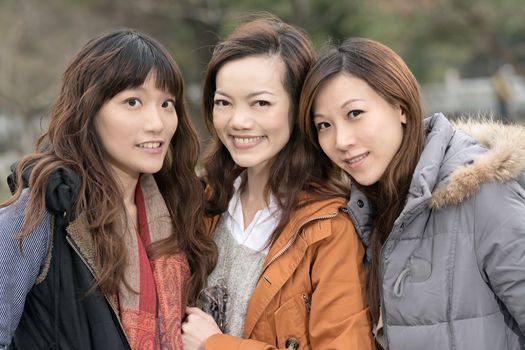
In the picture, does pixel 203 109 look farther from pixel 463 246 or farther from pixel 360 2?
pixel 360 2

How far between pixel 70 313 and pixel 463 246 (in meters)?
1.32

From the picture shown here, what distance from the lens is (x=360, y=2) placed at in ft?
38.6

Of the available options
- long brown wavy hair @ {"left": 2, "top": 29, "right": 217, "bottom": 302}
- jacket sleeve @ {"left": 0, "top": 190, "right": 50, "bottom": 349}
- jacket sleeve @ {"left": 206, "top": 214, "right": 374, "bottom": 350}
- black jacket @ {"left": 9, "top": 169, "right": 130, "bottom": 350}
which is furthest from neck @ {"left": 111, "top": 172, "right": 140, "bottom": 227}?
jacket sleeve @ {"left": 206, "top": 214, "right": 374, "bottom": 350}

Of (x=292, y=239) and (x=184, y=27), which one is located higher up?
(x=184, y=27)

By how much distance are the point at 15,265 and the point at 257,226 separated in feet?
3.26

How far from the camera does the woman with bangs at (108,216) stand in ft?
6.97

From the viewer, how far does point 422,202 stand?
83.7 inches

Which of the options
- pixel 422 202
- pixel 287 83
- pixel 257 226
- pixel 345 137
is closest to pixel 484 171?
pixel 422 202

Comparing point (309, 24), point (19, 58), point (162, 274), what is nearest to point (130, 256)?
point (162, 274)

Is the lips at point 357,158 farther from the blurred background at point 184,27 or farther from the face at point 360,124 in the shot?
the blurred background at point 184,27

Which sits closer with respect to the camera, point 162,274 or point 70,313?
point 70,313

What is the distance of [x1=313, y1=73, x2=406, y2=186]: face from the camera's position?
2.33 meters

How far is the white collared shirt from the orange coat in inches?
5.6

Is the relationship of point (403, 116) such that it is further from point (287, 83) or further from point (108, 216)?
point (108, 216)
